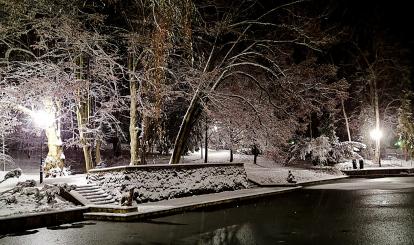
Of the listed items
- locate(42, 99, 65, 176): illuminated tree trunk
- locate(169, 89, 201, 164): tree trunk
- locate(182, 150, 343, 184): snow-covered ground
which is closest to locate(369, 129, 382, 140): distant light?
locate(182, 150, 343, 184): snow-covered ground

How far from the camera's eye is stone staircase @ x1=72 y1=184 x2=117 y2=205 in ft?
59.7

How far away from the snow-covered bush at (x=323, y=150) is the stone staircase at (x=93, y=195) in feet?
73.7

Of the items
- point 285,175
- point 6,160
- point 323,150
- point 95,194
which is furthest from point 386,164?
point 6,160

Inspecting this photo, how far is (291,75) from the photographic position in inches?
1040

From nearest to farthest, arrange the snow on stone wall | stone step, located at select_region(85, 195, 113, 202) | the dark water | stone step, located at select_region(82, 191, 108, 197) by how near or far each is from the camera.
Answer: the dark water
stone step, located at select_region(85, 195, 113, 202)
stone step, located at select_region(82, 191, 108, 197)
the snow on stone wall

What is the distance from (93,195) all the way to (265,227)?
29.9ft

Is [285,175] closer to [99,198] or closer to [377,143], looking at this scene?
[377,143]

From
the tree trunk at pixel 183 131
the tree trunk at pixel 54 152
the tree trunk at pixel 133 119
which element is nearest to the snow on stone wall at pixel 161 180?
the tree trunk at pixel 183 131

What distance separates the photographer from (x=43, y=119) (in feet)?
76.5

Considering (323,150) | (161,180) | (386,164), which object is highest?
(323,150)

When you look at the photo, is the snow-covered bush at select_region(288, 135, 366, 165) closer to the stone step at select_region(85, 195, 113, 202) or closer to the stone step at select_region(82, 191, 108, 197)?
the stone step at select_region(82, 191, 108, 197)

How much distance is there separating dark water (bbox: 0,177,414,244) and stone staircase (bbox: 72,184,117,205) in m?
3.64

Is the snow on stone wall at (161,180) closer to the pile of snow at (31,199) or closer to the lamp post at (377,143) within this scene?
the pile of snow at (31,199)

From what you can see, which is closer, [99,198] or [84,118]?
[99,198]
